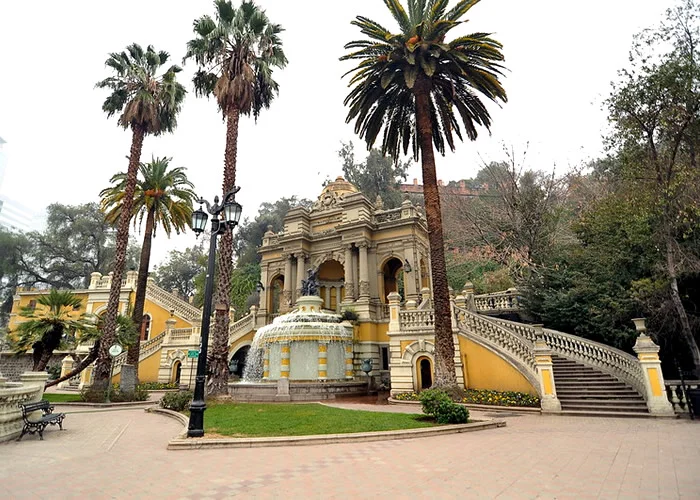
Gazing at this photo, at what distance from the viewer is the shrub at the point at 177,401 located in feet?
47.1

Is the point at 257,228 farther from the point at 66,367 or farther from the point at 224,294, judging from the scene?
the point at 224,294

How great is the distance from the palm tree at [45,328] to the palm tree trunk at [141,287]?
421 cm

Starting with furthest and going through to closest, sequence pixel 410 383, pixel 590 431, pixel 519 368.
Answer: pixel 410 383 < pixel 519 368 < pixel 590 431

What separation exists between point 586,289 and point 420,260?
39.6ft

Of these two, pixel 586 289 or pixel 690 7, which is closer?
pixel 690 7

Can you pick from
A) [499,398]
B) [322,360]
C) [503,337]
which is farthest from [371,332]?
[499,398]

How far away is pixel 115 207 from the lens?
27094mm

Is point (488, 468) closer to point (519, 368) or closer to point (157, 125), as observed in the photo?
point (519, 368)

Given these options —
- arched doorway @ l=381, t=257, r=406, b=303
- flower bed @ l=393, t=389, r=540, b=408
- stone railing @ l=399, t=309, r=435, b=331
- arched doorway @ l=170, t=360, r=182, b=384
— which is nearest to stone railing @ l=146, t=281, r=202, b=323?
arched doorway @ l=170, t=360, r=182, b=384

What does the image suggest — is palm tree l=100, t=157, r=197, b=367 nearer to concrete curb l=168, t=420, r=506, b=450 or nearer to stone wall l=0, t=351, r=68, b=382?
stone wall l=0, t=351, r=68, b=382

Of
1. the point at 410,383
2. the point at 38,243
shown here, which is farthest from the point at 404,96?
the point at 38,243

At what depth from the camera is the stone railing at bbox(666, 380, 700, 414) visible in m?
11.6

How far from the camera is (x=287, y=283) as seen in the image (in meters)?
29.1

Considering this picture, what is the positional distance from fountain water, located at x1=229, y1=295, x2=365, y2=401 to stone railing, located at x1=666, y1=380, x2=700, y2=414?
12163 mm
